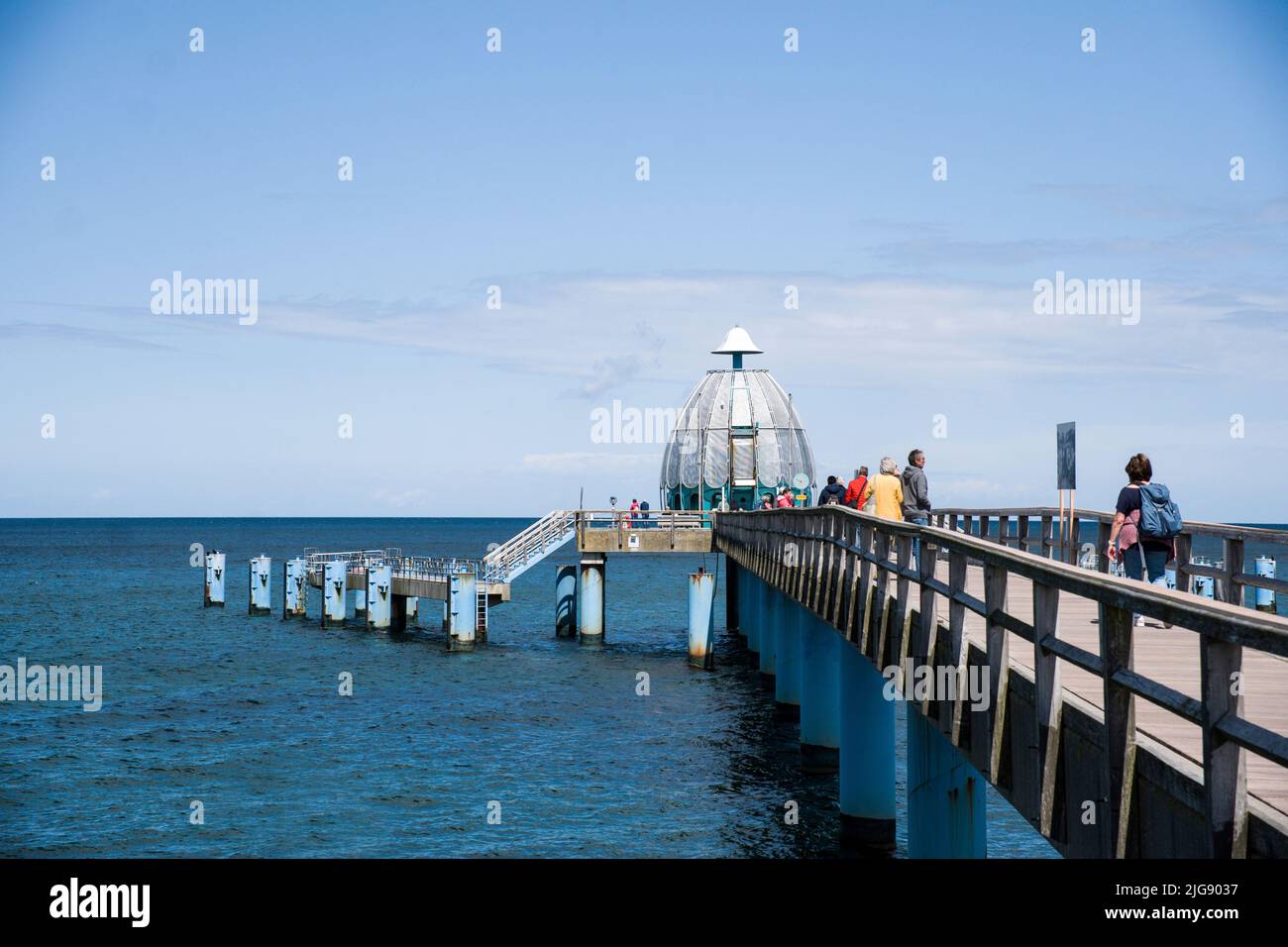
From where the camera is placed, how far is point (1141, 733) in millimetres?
6219

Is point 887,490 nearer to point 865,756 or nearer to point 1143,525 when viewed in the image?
point 865,756

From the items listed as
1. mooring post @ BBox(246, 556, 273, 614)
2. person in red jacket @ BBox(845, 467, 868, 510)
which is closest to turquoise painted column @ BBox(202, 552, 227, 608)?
mooring post @ BBox(246, 556, 273, 614)

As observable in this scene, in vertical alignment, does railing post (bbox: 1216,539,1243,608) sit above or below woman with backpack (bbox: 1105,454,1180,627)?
below

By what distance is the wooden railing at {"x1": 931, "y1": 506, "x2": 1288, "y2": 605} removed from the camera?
1197 centimetres

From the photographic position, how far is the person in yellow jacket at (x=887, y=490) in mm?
17250

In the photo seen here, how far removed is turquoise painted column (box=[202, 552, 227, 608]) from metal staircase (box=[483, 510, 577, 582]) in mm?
23407

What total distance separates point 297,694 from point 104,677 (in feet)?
25.6

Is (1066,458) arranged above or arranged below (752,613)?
above

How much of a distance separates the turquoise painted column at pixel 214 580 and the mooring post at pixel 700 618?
3272cm

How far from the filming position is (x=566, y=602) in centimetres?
5141

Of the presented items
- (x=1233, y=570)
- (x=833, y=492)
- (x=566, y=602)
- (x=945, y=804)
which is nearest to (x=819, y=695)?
(x=833, y=492)

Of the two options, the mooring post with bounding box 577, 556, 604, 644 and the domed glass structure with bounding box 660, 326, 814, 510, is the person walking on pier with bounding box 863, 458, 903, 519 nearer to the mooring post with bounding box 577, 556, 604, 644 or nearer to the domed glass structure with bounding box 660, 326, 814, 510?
the mooring post with bounding box 577, 556, 604, 644

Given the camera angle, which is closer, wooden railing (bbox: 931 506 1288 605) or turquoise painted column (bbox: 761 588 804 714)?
wooden railing (bbox: 931 506 1288 605)

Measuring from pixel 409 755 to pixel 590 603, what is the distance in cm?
2198
